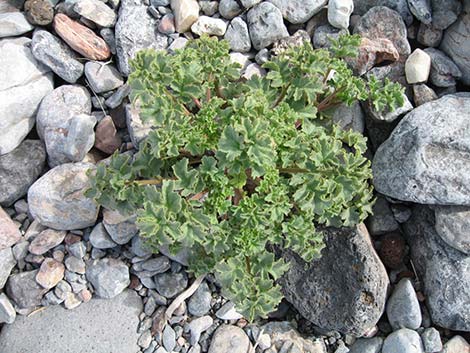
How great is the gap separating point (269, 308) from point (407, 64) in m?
1.86

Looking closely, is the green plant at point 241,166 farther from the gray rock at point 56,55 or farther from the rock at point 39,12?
the rock at point 39,12

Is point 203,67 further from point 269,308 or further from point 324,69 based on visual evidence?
point 269,308

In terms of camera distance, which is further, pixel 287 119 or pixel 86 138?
pixel 86 138

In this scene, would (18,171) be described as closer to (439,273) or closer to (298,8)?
(298,8)

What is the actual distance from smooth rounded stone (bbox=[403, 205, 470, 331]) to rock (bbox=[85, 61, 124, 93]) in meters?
2.17

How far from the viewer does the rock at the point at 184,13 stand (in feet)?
14.0

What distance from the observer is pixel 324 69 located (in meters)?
3.67

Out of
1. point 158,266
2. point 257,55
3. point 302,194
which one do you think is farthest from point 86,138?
point 302,194

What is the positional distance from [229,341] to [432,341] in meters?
1.24

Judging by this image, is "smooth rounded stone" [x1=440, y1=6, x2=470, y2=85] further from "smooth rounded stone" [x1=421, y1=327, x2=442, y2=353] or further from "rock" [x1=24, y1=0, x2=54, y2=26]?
"rock" [x1=24, y1=0, x2=54, y2=26]

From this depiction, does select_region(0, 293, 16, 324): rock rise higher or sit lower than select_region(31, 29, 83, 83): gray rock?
lower

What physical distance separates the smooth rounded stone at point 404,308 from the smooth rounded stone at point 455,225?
0.39 meters

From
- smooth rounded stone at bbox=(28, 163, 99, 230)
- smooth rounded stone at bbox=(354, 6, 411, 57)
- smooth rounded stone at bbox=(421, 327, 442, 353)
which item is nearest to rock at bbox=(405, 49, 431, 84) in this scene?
smooth rounded stone at bbox=(354, 6, 411, 57)

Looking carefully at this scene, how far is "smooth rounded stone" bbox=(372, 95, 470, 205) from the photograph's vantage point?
368 cm
